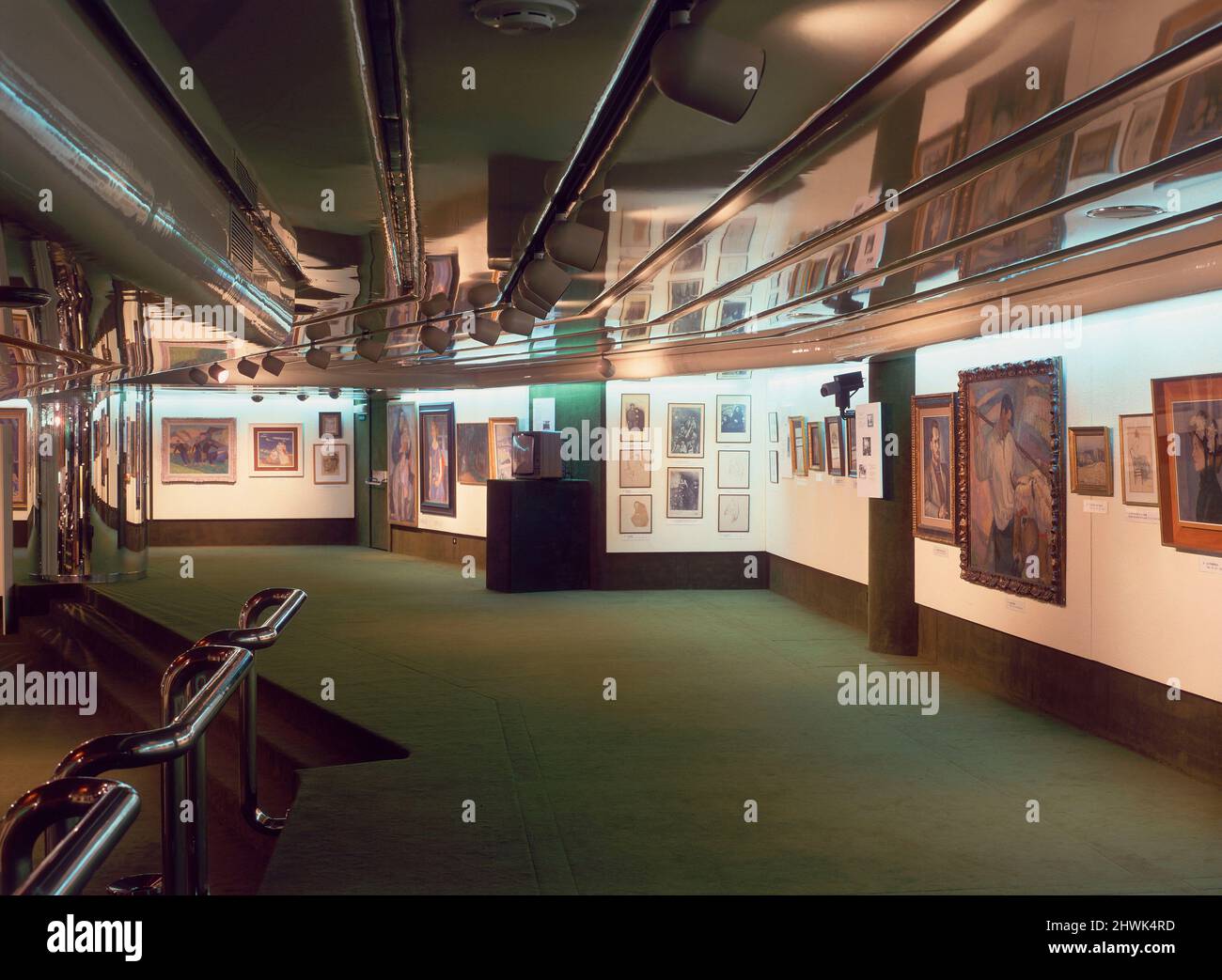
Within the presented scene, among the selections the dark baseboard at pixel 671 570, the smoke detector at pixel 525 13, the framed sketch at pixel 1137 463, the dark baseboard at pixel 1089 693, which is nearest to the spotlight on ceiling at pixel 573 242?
the smoke detector at pixel 525 13

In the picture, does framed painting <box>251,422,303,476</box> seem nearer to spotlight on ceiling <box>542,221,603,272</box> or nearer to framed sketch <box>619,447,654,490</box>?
framed sketch <box>619,447,654,490</box>

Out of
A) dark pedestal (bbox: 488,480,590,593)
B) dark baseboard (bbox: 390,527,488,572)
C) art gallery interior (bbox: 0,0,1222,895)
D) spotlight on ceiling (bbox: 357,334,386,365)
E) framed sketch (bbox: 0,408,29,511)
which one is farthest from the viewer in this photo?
framed sketch (bbox: 0,408,29,511)

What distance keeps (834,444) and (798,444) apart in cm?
116

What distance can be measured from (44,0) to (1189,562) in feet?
20.0

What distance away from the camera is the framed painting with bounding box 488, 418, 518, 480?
16.5 meters

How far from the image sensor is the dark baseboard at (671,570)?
14.6m

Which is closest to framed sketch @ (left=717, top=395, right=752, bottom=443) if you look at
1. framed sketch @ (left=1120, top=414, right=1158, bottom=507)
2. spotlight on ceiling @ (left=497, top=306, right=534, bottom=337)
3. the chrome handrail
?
spotlight on ceiling @ (left=497, top=306, right=534, bottom=337)

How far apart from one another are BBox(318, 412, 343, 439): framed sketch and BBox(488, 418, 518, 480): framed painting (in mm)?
5372

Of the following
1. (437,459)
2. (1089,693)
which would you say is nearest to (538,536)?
(437,459)

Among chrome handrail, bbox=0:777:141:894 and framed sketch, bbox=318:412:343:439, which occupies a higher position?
framed sketch, bbox=318:412:343:439

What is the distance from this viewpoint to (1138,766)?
669 centimetres

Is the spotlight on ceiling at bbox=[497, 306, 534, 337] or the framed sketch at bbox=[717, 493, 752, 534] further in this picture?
the framed sketch at bbox=[717, 493, 752, 534]

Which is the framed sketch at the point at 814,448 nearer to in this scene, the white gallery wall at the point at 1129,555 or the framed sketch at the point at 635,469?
the framed sketch at the point at 635,469
